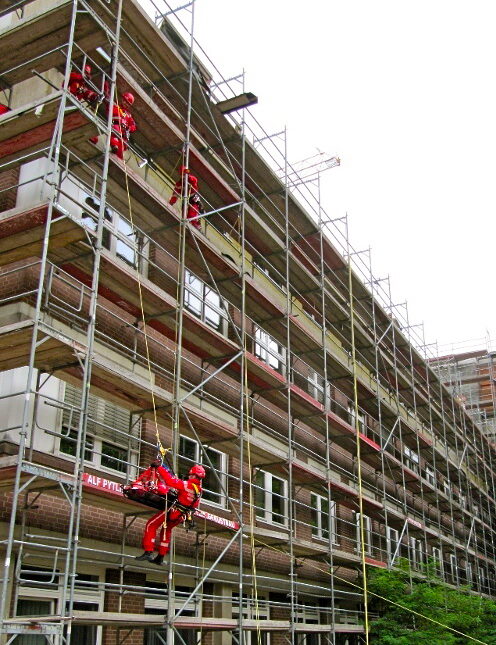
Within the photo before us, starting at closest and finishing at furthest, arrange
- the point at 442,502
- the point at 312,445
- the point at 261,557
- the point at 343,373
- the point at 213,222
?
the point at 261,557 → the point at 213,222 → the point at 312,445 → the point at 343,373 → the point at 442,502

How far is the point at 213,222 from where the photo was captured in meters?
20.1

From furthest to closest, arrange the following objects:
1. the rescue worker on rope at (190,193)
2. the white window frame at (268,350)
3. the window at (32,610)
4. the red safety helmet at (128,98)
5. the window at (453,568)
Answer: the window at (453,568)
the white window frame at (268,350)
the rescue worker on rope at (190,193)
the red safety helmet at (128,98)
the window at (32,610)

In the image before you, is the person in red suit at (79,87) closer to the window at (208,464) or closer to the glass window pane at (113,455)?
the glass window pane at (113,455)

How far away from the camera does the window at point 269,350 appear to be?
2184 centimetres

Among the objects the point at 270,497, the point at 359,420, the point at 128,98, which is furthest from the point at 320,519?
the point at 128,98

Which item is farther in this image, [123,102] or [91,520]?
[123,102]

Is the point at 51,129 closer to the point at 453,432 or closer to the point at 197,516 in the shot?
the point at 197,516

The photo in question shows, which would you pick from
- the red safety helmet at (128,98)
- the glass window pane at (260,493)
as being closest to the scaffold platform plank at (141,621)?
the glass window pane at (260,493)

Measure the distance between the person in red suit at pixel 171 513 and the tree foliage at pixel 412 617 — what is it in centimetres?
972

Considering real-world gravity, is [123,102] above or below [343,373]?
above

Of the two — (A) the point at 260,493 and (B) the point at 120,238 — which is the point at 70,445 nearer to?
(B) the point at 120,238

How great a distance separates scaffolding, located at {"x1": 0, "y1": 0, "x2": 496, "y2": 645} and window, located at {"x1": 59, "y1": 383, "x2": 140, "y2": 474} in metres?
0.05

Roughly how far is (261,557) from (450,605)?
8.40m

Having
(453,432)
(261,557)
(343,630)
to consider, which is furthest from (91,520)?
(453,432)
